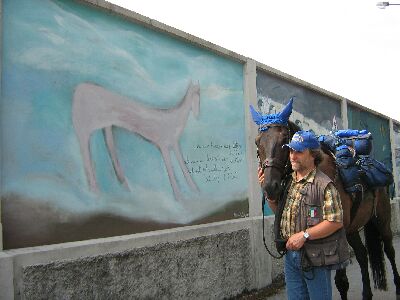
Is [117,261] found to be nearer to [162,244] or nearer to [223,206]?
[162,244]

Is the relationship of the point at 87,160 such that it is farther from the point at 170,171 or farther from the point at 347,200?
the point at 347,200

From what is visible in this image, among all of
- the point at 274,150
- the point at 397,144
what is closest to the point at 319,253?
the point at 274,150

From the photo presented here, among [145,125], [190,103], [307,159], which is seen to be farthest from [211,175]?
[307,159]

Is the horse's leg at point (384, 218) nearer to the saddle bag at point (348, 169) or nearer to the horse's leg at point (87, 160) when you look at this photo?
the saddle bag at point (348, 169)

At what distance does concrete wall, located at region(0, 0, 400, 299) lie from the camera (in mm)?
3596

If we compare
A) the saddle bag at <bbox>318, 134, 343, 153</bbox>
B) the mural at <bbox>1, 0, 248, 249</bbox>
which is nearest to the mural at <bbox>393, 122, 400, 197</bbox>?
the mural at <bbox>1, 0, 248, 249</bbox>

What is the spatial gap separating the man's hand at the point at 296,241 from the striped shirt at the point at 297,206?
90mm

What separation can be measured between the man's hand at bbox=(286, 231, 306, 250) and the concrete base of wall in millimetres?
1876

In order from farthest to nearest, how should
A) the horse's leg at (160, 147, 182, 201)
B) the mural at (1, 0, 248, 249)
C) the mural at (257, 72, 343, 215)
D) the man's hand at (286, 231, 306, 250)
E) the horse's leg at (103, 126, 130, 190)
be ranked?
the mural at (257, 72, 343, 215) < the horse's leg at (160, 147, 182, 201) < the horse's leg at (103, 126, 130, 190) < the mural at (1, 0, 248, 249) < the man's hand at (286, 231, 306, 250)

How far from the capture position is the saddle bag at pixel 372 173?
537cm

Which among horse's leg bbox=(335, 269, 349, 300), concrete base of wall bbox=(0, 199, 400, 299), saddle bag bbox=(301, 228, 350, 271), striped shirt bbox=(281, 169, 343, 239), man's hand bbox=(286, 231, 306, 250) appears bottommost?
horse's leg bbox=(335, 269, 349, 300)

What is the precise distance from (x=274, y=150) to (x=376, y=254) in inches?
128

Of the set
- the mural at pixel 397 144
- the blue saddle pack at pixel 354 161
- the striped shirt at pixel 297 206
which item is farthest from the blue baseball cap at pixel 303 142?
the mural at pixel 397 144

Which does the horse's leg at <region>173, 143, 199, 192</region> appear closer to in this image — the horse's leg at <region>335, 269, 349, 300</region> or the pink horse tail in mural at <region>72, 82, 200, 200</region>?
the pink horse tail in mural at <region>72, 82, 200, 200</region>
